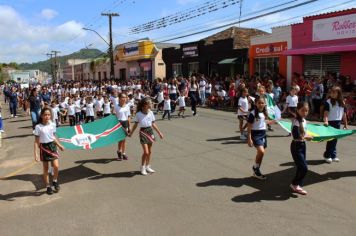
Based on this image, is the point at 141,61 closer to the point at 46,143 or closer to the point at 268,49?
the point at 268,49

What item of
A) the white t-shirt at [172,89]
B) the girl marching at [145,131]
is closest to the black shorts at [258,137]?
the girl marching at [145,131]

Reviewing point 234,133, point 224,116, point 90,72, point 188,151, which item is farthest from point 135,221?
point 90,72

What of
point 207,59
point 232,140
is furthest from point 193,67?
point 232,140

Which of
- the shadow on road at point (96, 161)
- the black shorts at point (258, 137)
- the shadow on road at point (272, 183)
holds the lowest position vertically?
the shadow on road at point (96, 161)

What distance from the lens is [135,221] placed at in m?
5.96

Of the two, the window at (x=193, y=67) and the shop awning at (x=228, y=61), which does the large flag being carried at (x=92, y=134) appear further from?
the window at (x=193, y=67)

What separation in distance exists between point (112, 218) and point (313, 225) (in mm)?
2892

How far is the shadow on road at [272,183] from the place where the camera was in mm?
6766

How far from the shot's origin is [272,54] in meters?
25.2

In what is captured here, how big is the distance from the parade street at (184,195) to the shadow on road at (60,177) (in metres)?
0.02

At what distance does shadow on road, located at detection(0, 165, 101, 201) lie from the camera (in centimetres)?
767

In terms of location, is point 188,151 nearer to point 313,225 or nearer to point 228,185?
point 228,185

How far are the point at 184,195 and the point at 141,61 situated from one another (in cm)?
4155

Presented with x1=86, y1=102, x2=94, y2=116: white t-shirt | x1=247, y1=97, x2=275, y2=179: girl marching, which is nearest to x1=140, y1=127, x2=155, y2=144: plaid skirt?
x1=247, y1=97, x2=275, y2=179: girl marching
